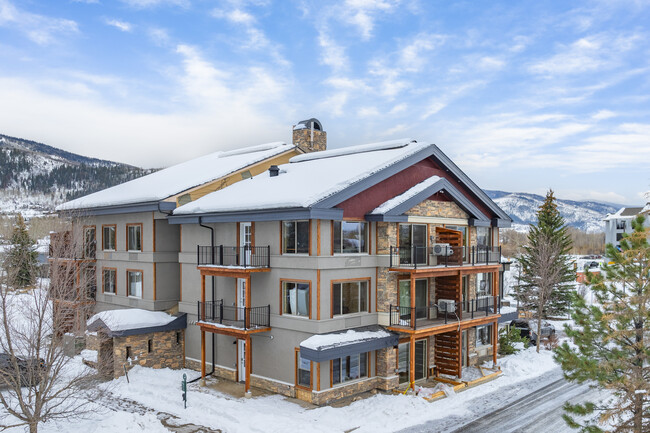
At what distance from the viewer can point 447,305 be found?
21750 millimetres

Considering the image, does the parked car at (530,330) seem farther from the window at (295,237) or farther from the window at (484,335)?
the window at (295,237)

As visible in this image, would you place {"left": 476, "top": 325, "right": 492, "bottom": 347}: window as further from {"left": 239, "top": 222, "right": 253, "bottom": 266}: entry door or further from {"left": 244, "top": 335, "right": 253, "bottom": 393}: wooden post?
{"left": 239, "top": 222, "right": 253, "bottom": 266}: entry door

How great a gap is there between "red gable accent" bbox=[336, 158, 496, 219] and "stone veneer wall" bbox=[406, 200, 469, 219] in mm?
272

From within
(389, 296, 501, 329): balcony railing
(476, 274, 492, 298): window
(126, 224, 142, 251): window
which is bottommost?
(389, 296, 501, 329): balcony railing

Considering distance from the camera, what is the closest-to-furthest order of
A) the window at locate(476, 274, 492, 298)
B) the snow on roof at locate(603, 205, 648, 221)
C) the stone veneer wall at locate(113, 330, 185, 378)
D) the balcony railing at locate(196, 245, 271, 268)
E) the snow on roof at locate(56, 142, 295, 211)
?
the balcony railing at locate(196, 245, 271, 268), the stone veneer wall at locate(113, 330, 185, 378), the snow on roof at locate(56, 142, 295, 211), the window at locate(476, 274, 492, 298), the snow on roof at locate(603, 205, 648, 221)

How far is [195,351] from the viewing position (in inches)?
941

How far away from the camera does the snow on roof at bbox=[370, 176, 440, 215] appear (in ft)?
67.1

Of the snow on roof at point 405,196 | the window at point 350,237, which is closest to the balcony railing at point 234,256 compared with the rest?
the window at point 350,237

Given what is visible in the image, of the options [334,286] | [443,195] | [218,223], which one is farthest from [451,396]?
[218,223]

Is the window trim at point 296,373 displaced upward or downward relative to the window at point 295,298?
downward

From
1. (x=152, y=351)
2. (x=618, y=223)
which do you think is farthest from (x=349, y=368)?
(x=618, y=223)

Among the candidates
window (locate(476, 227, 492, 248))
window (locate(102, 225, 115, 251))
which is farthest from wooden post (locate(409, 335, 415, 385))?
window (locate(102, 225, 115, 251))

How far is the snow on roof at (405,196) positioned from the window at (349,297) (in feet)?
10.3

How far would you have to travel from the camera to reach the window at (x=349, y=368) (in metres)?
19.2
